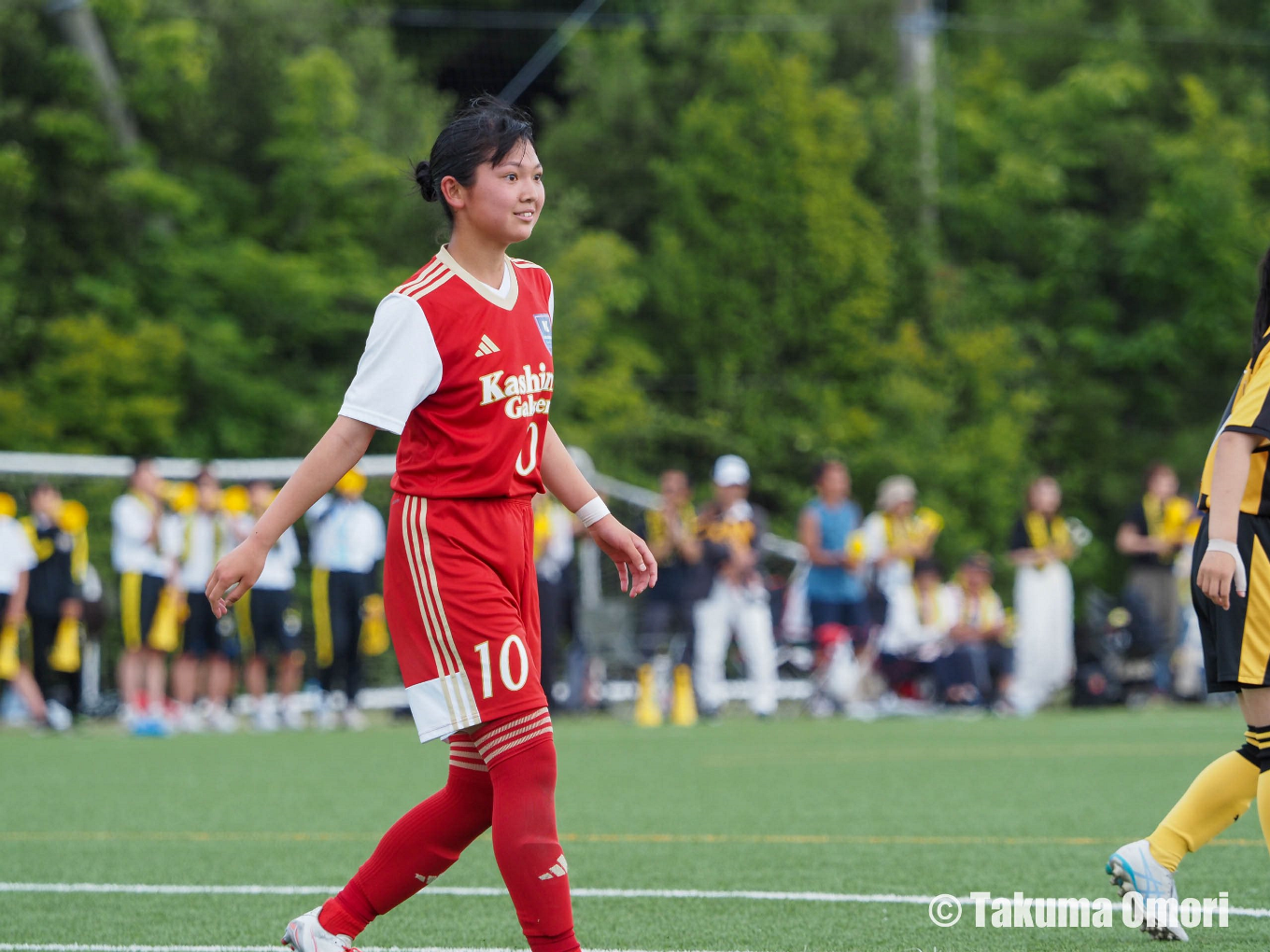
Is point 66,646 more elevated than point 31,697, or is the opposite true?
point 66,646

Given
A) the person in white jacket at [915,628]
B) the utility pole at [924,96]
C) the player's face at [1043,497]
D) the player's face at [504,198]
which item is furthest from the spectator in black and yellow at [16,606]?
the utility pole at [924,96]

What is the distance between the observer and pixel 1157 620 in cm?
1655

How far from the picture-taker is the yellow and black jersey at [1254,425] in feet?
13.9

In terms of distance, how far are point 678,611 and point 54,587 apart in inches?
217

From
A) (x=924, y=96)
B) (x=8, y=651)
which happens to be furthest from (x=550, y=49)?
(x=8, y=651)

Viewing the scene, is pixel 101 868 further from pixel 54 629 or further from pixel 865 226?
pixel 865 226

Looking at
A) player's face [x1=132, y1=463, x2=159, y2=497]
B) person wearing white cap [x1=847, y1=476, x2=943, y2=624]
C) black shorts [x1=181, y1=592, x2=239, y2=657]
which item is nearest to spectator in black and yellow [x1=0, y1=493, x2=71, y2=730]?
player's face [x1=132, y1=463, x2=159, y2=497]

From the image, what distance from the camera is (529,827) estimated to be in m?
3.69

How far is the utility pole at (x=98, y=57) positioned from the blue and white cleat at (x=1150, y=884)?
21.7 meters

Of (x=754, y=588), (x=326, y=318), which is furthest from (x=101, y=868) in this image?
(x=326, y=318)

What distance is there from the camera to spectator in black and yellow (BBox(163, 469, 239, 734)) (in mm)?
14508

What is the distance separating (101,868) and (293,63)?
2045 centimetres

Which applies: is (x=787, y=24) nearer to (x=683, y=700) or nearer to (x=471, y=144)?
(x=683, y=700)

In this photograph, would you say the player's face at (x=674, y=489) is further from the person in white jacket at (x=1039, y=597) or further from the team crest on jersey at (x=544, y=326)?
the team crest on jersey at (x=544, y=326)
